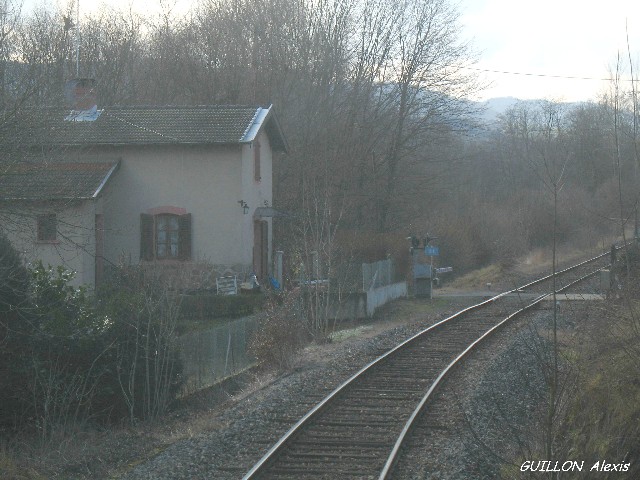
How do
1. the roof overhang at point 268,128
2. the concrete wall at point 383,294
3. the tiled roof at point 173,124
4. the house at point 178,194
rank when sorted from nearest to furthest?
the concrete wall at point 383,294, the house at point 178,194, the tiled roof at point 173,124, the roof overhang at point 268,128

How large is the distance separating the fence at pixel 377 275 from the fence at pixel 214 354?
7.41m

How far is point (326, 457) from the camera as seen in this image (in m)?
9.09

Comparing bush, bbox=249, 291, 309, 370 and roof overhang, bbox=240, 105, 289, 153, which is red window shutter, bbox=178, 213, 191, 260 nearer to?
roof overhang, bbox=240, 105, 289, 153

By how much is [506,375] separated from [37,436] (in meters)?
7.40

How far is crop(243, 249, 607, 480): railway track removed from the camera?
8680mm

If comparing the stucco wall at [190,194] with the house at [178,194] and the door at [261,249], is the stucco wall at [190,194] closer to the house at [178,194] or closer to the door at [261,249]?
the house at [178,194]

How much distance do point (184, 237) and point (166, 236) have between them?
0.61 metres

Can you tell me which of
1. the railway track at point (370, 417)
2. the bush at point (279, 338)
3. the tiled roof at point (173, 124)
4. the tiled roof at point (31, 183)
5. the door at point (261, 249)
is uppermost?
the tiled roof at point (173, 124)

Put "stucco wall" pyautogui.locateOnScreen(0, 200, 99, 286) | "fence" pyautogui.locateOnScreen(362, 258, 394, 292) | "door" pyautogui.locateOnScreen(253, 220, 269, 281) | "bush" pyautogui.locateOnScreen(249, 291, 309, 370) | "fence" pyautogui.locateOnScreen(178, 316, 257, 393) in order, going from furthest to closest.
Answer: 1. "door" pyautogui.locateOnScreen(253, 220, 269, 281)
2. "fence" pyautogui.locateOnScreen(362, 258, 394, 292)
3. "stucco wall" pyautogui.locateOnScreen(0, 200, 99, 286)
4. "fence" pyautogui.locateOnScreen(178, 316, 257, 393)
5. "bush" pyautogui.locateOnScreen(249, 291, 309, 370)

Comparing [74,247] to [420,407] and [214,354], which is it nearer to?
[214,354]

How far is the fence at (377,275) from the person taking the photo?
25.4m

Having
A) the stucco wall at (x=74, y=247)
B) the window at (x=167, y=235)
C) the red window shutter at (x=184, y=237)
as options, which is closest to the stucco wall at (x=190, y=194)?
the red window shutter at (x=184, y=237)

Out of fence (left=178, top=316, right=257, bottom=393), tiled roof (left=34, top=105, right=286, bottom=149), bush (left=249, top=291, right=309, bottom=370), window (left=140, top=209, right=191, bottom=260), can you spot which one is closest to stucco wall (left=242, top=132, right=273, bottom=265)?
tiled roof (left=34, top=105, right=286, bottom=149)

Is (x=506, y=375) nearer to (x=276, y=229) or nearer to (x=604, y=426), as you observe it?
(x=604, y=426)
